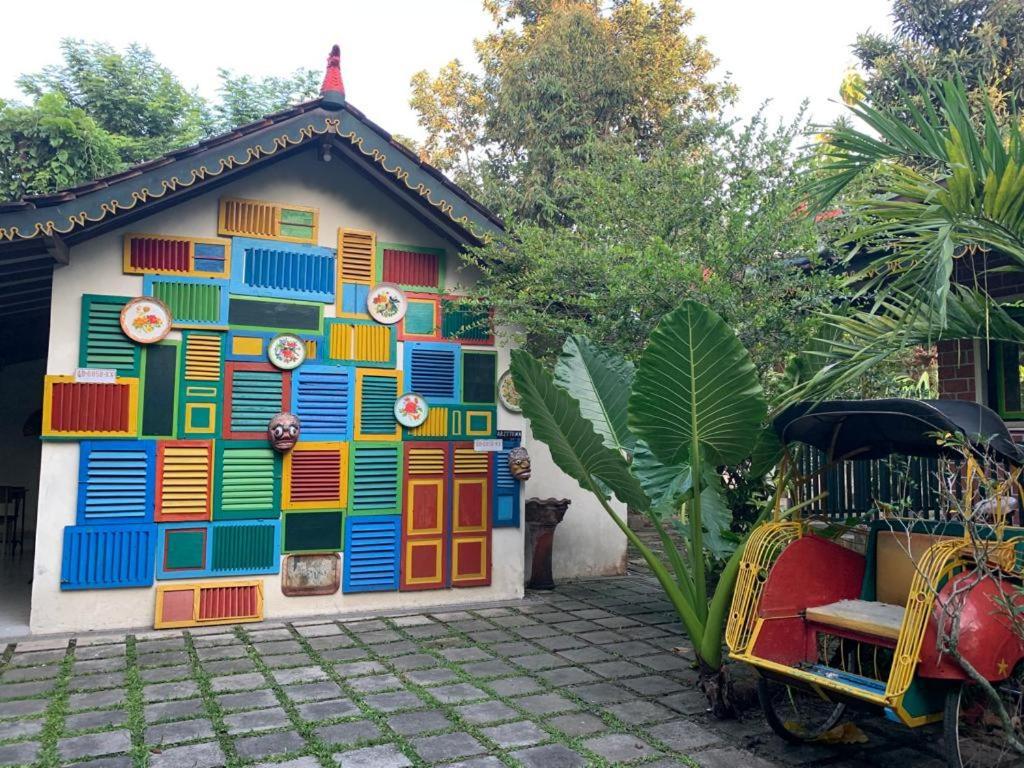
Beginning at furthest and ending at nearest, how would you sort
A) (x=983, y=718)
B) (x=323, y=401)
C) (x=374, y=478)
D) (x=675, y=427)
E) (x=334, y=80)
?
(x=374, y=478)
(x=323, y=401)
(x=334, y=80)
(x=675, y=427)
(x=983, y=718)

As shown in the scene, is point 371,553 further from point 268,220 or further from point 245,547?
point 268,220

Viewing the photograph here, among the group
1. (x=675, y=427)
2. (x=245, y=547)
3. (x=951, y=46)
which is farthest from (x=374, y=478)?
(x=951, y=46)

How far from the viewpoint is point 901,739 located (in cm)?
388

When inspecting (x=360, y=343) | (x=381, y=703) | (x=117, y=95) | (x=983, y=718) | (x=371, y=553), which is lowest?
(x=381, y=703)

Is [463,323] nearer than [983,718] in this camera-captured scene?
No

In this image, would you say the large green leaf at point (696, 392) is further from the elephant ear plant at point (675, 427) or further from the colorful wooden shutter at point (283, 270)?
the colorful wooden shutter at point (283, 270)

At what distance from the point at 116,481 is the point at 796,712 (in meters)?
4.99

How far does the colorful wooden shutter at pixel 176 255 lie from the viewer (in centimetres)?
598

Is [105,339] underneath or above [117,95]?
underneath

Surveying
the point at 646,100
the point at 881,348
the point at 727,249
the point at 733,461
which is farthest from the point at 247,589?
the point at 646,100

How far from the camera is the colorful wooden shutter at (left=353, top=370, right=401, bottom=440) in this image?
21.6 feet

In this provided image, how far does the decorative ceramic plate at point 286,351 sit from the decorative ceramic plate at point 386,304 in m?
0.70

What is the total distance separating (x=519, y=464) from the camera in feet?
22.9

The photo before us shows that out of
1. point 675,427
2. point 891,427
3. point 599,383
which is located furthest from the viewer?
point 599,383
